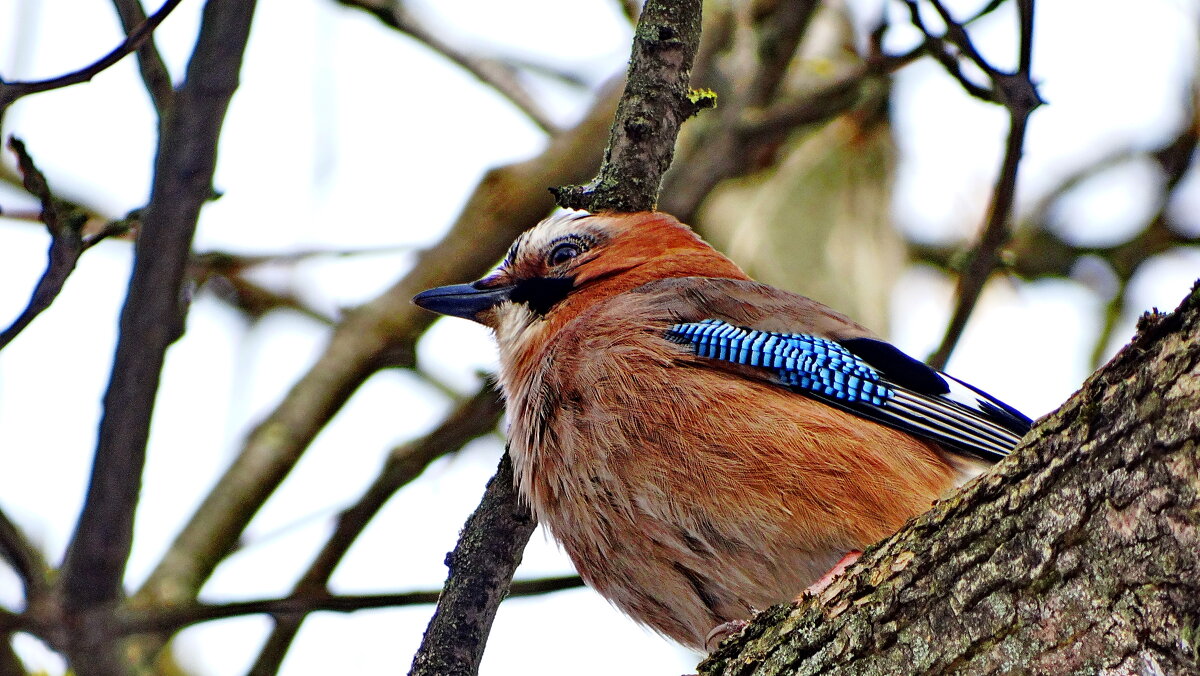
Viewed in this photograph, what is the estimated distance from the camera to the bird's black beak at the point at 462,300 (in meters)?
A: 5.35

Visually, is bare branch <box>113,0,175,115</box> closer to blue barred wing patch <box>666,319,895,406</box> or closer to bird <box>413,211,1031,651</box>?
bird <box>413,211,1031,651</box>

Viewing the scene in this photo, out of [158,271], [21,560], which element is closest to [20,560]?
[21,560]

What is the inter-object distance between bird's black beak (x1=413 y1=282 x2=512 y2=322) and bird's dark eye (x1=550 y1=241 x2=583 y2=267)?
242mm

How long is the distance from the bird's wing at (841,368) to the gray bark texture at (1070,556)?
1.68 meters

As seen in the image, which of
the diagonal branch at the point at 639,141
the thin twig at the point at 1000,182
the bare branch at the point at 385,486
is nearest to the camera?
the diagonal branch at the point at 639,141

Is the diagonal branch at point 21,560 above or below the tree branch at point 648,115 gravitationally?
below

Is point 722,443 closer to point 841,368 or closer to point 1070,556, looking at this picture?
point 841,368

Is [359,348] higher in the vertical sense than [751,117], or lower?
lower

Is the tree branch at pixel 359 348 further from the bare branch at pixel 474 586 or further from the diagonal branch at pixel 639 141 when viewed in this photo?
the bare branch at pixel 474 586

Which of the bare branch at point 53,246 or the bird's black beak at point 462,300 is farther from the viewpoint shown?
the bird's black beak at point 462,300

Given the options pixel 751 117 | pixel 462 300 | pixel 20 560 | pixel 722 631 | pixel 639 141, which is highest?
pixel 751 117

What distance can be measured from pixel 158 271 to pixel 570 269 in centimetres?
227

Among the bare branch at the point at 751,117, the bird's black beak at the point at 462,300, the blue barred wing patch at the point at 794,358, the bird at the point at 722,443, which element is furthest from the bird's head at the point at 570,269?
the bare branch at the point at 751,117

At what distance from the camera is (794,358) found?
4508 mm
